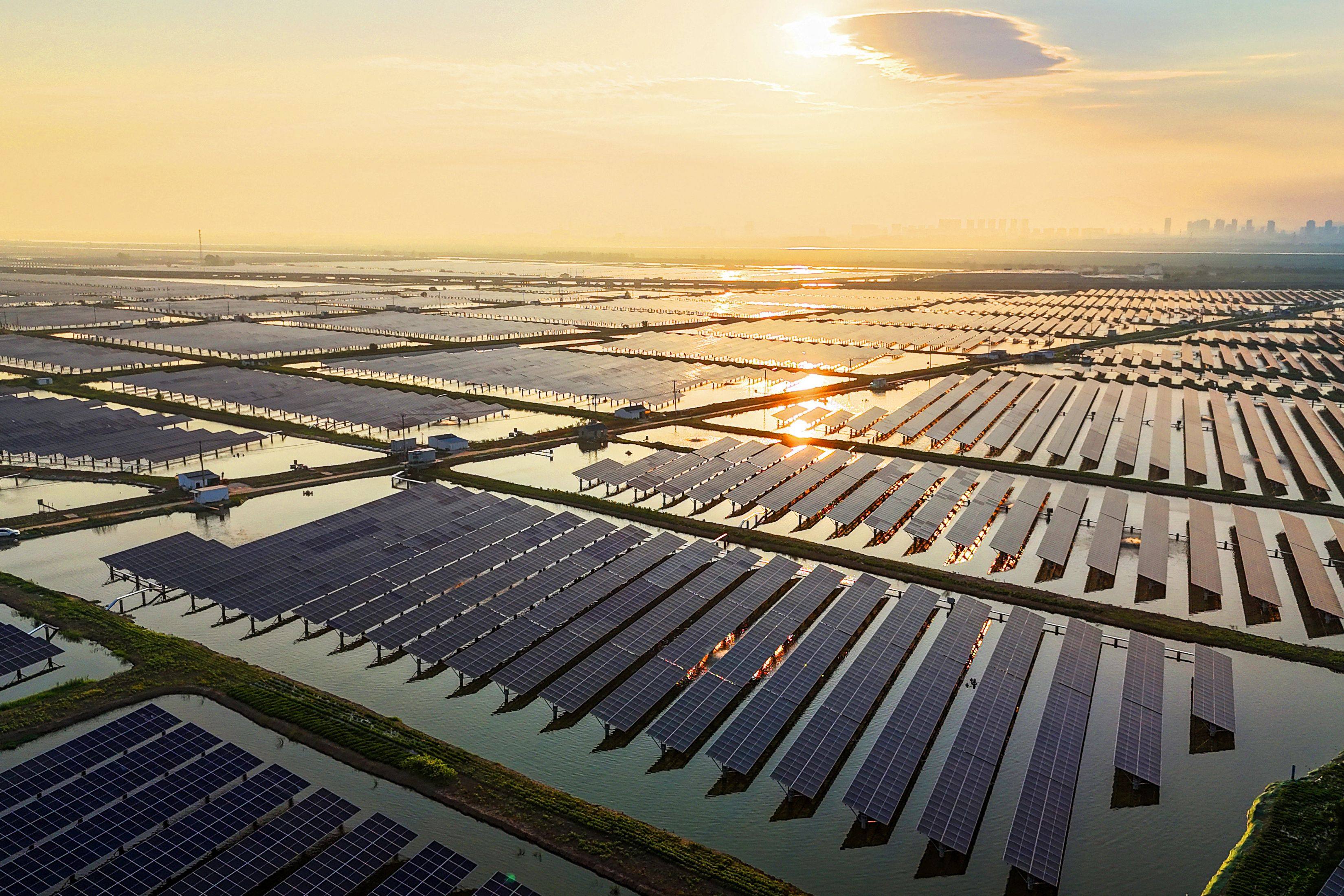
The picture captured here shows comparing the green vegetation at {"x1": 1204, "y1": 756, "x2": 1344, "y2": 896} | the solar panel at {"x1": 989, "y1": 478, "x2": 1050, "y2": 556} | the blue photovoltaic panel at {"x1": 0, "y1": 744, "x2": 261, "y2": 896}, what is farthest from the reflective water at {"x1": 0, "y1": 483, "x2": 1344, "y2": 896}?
the solar panel at {"x1": 989, "y1": 478, "x2": 1050, "y2": 556}

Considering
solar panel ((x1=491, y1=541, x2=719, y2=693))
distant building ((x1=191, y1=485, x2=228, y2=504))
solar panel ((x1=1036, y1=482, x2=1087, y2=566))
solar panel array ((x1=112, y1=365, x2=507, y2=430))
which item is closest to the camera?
solar panel ((x1=491, y1=541, x2=719, y2=693))

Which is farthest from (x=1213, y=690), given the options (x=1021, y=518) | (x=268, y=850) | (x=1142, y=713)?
(x=268, y=850)

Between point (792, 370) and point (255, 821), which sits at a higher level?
point (792, 370)

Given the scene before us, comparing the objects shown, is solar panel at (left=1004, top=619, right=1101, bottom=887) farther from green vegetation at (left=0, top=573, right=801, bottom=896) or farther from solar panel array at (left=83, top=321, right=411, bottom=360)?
solar panel array at (left=83, top=321, right=411, bottom=360)

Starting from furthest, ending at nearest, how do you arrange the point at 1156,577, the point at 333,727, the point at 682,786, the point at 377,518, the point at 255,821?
the point at 377,518
the point at 1156,577
the point at 333,727
the point at 682,786
the point at 255,821

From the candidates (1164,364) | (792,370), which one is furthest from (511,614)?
(1164,364)

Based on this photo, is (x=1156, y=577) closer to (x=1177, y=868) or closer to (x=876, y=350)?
(x=1177, y=868)

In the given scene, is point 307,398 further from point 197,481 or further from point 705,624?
point 705,624
